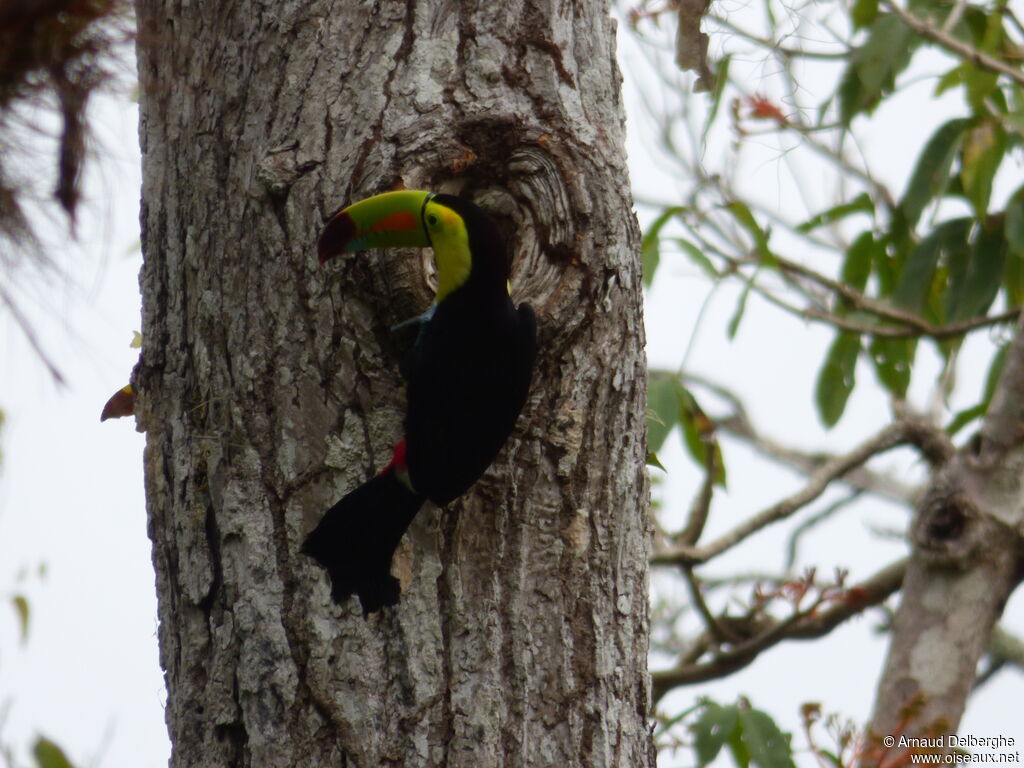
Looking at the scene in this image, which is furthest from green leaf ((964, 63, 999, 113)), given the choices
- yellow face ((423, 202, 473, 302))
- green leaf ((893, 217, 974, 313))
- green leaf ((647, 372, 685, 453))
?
yellow face ((423, 202, 473, 302))

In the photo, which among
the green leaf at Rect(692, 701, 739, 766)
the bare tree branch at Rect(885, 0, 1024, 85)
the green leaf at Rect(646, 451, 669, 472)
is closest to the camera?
the green leaf at Rect(646, 451, 669, 472)

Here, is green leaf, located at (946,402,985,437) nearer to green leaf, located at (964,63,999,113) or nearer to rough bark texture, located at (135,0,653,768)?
green leaf, located at (964,63,999,113)

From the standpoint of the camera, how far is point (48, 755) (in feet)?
8.93

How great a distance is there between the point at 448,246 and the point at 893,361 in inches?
94.6

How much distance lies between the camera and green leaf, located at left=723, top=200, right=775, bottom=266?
3.52 m

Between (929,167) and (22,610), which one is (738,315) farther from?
(22,610)

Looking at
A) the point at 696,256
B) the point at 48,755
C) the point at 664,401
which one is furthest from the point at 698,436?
the point at 48,755

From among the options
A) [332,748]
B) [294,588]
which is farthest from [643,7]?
[332,748]

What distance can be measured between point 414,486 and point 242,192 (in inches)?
25.4

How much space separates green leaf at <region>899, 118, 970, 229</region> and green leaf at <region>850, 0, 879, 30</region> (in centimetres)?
45

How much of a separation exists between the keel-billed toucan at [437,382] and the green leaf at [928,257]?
2248 millimetres

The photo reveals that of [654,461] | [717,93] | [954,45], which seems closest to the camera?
[654,461]

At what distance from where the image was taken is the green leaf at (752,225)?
3.52 meters

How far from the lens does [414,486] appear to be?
83.9 inches
